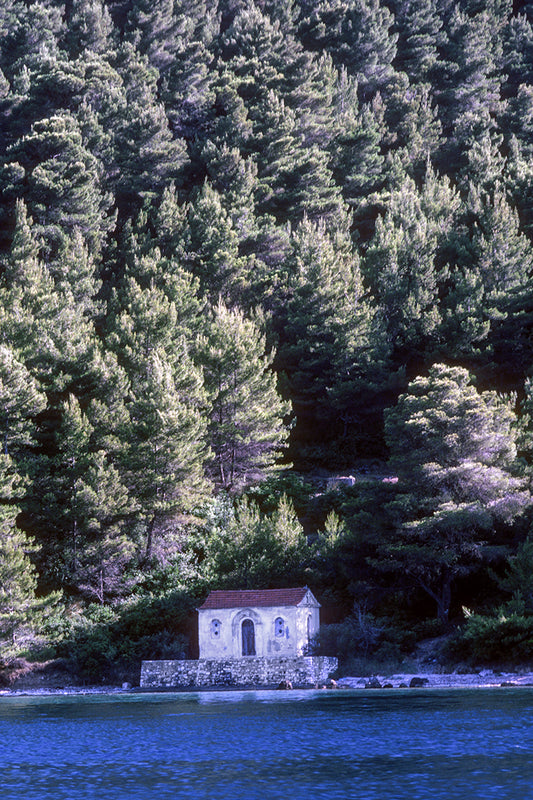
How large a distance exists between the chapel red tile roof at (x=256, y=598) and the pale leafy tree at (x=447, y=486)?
13.7 ft

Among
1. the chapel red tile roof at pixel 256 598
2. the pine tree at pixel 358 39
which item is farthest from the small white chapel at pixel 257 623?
the pine tree at pixel 358 39

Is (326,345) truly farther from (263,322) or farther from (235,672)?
(235,672)

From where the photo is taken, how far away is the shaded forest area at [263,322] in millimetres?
43531

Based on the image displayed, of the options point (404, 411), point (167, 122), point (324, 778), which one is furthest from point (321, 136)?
point (324, 778)

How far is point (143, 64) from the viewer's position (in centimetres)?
7731

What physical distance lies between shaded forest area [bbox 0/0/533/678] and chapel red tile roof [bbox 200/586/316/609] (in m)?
2.14

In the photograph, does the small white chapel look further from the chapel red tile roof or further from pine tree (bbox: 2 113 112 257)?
pine tree (bbox: 2 113 112 257)

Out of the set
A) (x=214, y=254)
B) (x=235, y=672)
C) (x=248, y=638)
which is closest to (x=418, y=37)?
(x=214, y=254)

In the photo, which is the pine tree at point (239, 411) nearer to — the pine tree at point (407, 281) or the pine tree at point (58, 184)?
the pine tree at point (407, 281)

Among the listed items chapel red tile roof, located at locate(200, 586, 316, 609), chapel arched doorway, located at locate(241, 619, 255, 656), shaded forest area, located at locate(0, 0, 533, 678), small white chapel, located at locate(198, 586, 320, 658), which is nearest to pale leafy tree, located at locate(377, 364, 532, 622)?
shaded forest area, located at locate(0, 0, 533, 678)

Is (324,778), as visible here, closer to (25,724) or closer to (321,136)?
(25,724)

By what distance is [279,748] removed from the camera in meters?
24.5

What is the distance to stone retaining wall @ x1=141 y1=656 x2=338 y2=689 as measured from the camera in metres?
41.8

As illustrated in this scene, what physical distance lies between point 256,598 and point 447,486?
982 centimetres
